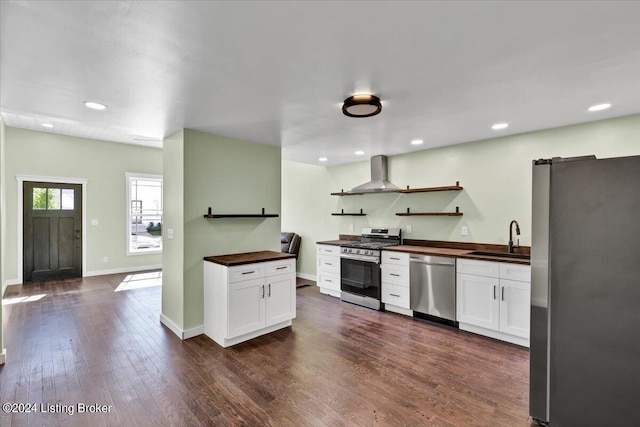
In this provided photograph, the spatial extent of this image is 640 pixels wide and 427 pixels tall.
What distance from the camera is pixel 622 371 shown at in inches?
63.9

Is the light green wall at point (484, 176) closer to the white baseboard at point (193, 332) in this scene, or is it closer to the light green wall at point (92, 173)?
the white baseboard at point (193, 332)

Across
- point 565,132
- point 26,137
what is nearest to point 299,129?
point 565,132

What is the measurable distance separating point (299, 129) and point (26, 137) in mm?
5449

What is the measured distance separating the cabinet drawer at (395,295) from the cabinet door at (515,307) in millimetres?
1154

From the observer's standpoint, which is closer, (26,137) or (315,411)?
(315,411)

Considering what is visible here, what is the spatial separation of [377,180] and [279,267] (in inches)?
93.0

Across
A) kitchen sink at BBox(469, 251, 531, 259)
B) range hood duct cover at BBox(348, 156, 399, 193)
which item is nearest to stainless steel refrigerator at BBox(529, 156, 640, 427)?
kitchen sink at BBox(469, 251, 531, 259)

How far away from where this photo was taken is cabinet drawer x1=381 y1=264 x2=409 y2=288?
4.10 meters

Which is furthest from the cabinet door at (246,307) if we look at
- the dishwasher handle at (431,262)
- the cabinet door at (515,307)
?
the cabinet door at (515,307)

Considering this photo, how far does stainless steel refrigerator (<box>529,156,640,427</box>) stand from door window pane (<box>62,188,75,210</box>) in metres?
7.51

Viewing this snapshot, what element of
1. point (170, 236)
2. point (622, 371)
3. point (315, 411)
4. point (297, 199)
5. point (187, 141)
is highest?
point (187, 141)

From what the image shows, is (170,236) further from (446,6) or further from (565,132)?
(565,132)

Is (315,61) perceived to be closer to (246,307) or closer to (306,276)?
Result: (246,307)

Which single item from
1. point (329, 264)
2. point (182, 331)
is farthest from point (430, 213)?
point (182, 331)
